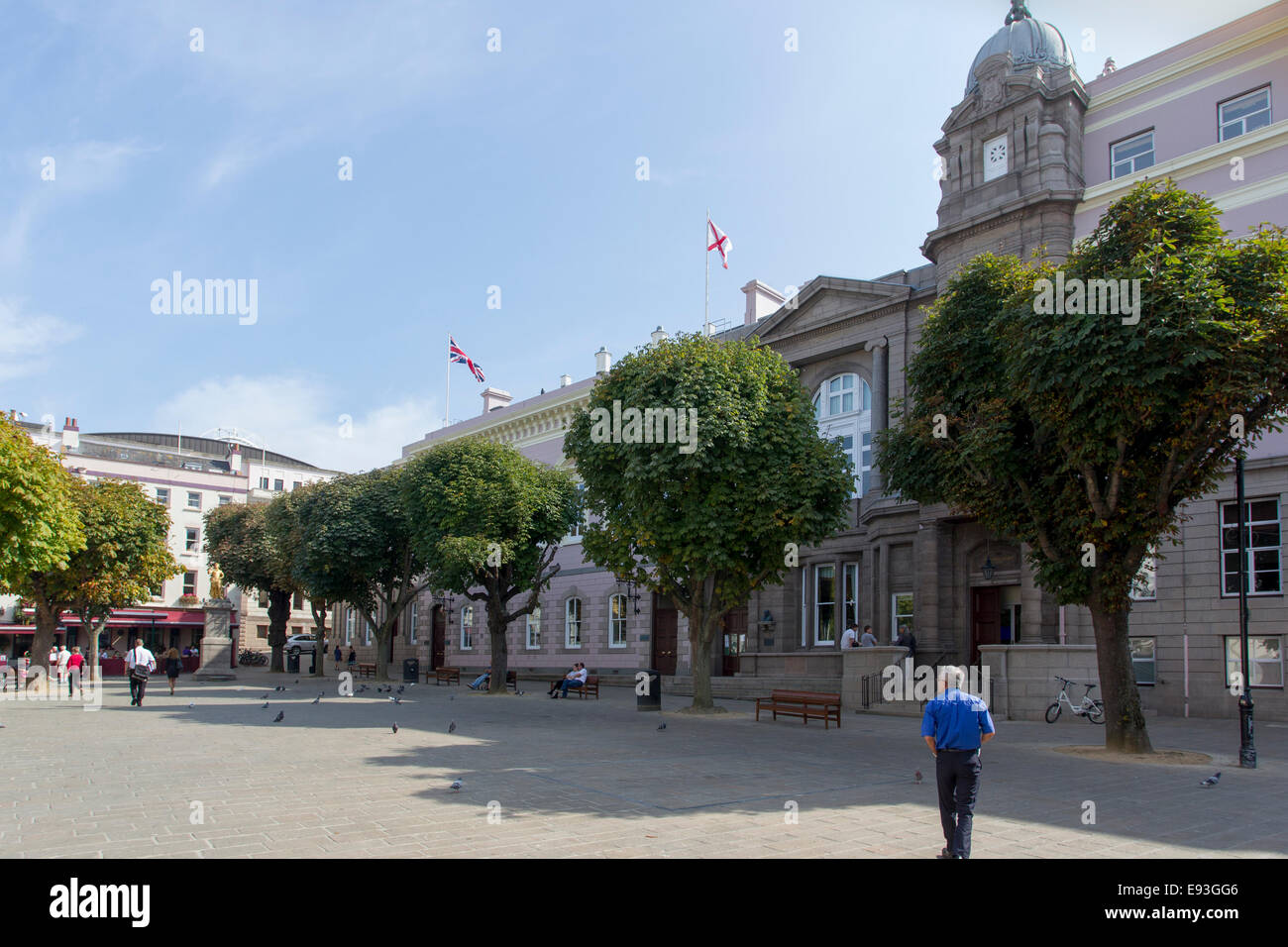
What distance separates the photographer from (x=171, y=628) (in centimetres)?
6256

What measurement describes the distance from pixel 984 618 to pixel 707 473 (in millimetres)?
10849

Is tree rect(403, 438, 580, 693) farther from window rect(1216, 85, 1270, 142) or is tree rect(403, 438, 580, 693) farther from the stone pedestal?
window rect(1216, 85, 1270, 142)

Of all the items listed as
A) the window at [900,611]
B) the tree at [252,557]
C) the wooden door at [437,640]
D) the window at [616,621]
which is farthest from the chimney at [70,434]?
the window at [900,611]

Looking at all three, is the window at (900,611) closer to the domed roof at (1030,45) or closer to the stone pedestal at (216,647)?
the domed roof at (1030,45)

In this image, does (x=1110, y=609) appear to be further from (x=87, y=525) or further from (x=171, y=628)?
(x=171, y=628)

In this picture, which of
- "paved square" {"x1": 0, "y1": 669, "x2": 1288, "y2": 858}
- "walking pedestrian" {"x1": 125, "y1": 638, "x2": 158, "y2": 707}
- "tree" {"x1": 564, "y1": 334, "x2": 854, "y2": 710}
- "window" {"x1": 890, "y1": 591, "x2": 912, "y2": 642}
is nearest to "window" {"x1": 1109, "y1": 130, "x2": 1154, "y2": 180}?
"tree" {"x1": 564, "y1": 334, "x2": 854, "y2": 710}

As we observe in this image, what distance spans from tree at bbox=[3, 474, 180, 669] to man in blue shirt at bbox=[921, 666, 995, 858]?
3692cm

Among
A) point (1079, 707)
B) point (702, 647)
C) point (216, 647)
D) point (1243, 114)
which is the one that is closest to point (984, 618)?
point (1079, 707)

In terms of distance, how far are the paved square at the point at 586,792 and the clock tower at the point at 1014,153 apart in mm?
14111

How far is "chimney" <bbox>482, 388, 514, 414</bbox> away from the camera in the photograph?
181 feet

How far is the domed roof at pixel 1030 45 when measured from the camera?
28875mm

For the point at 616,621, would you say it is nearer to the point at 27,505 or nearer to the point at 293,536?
the point at 293,536

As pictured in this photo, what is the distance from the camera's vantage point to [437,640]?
52656 millimetres
